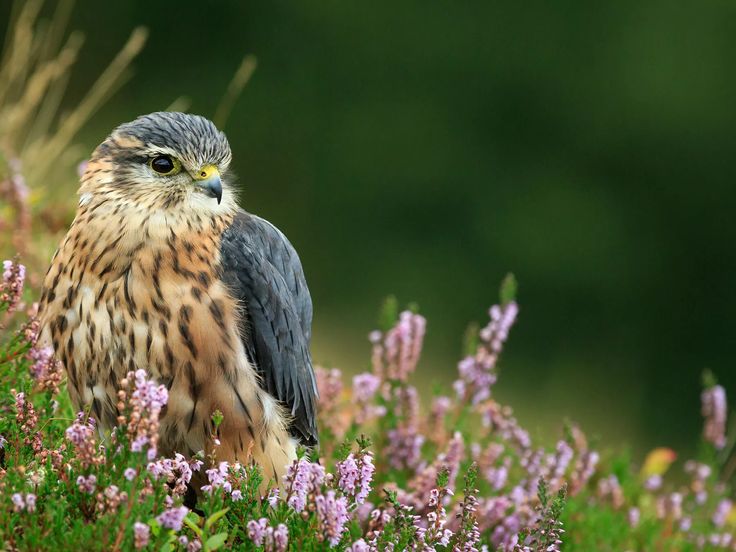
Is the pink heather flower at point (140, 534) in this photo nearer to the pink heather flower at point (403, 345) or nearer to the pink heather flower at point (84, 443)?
the pink heather flower at point (84, 443)

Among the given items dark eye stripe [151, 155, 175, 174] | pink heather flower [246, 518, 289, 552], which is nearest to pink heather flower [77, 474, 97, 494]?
pink heather flower [246, 518, 289, 552]

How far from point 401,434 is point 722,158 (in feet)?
32.6

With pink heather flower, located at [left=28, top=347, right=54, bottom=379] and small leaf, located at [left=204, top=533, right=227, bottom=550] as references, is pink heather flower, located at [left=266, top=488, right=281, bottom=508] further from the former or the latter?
pink heather flower, located at [left=28, top=347, right=54, bottom=379]

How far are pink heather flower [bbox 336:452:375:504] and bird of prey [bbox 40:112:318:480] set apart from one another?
678 millimetres

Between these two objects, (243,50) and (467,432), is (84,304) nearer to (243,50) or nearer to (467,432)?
(467,432)

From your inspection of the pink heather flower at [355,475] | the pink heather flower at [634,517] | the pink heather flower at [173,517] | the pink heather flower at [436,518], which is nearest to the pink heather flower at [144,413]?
the pink heather flower at [173,517]

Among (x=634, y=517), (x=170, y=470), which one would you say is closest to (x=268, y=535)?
(x=170, y=470)

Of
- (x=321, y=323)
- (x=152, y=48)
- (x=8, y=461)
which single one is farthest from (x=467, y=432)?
(x=152, y=48)

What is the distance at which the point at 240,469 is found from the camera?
8.73 feet

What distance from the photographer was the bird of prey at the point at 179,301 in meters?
3.15

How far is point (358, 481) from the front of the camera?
8.57 ft

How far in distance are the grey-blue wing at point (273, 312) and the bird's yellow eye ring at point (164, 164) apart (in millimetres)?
246

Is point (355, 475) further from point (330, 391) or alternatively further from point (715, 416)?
point (715, 416)

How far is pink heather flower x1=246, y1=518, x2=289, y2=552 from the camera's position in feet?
7.71
